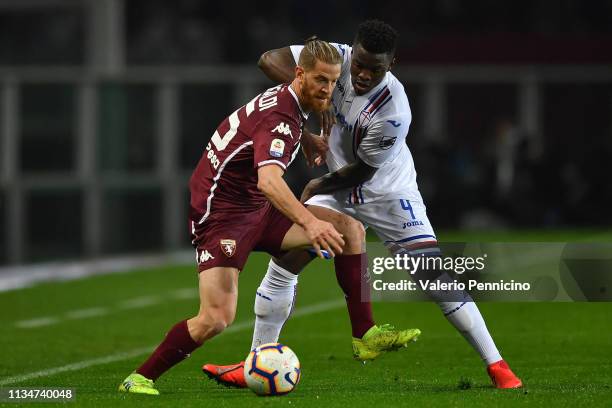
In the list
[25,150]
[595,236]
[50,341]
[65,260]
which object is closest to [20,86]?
[25,150]

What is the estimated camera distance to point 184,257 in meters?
19.8

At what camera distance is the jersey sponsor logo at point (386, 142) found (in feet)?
27.0

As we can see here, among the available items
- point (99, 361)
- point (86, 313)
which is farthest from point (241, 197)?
point (86, 313)

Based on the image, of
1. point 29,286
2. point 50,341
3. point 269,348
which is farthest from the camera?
point 29,286

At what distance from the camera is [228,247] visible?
7828mm

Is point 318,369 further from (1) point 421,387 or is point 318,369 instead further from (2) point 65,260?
(2) point 65,260

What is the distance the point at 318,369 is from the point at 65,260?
965 cm

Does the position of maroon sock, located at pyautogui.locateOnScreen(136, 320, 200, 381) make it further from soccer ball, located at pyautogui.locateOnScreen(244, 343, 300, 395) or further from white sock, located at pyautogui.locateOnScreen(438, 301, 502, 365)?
white sock, located at pyautogui.locateOnScreen(438, 301, 502, 365)

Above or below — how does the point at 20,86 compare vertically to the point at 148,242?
above

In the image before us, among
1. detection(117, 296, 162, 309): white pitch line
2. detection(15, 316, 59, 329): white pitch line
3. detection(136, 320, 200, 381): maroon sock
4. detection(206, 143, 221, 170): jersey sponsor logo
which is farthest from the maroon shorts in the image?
detection(117, 296, 162, 309): white pitch line

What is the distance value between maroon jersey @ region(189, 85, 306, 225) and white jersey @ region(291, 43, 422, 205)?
0.63m

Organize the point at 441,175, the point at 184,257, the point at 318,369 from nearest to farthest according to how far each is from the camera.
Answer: the point at 318,369 → the point at 184,257 → the point at 441,175

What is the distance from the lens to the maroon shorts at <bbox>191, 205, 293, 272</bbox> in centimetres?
783

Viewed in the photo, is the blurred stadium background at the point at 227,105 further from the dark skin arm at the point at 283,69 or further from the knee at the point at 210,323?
the knee at the point at 210,323
